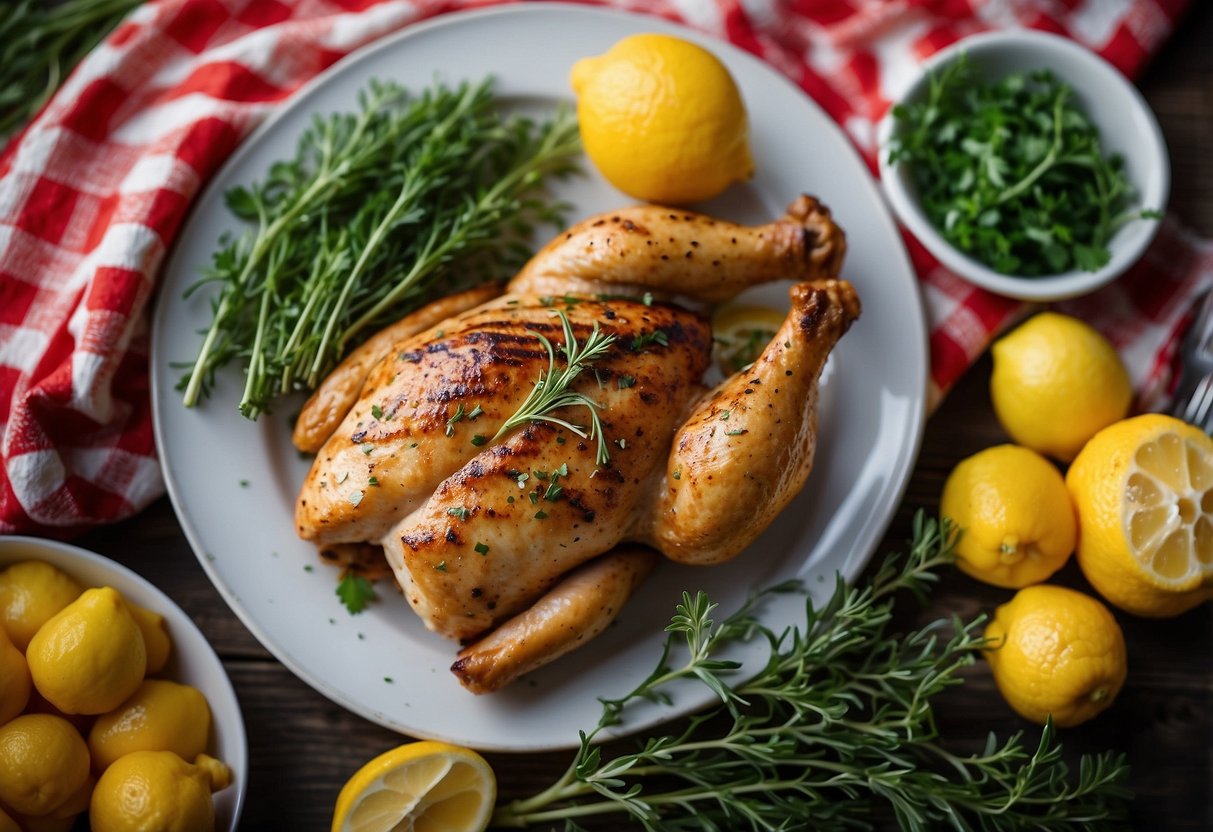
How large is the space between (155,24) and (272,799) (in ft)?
6.70

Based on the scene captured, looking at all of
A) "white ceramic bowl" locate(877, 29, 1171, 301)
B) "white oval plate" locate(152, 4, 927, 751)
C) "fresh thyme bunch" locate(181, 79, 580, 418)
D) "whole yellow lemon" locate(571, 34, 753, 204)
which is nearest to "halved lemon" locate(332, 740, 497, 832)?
"white oval plate" locate(152, 4, 927, 751)

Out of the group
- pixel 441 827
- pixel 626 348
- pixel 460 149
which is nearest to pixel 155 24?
pixel 460 149

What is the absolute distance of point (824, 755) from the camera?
257cm

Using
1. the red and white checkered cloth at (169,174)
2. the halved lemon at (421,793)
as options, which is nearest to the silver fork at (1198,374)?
the red and white checkered cloth at (169,174)

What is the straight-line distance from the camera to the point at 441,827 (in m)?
2.29

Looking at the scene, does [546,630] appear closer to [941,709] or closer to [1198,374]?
[941,709]

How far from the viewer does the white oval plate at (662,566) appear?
2.45 metres

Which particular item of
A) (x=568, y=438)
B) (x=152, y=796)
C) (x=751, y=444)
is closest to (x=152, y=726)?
(x=152, y=796)

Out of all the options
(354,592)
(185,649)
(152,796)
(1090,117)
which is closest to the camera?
(152,796)

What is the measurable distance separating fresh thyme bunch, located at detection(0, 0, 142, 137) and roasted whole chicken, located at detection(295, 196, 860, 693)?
4.12 feet

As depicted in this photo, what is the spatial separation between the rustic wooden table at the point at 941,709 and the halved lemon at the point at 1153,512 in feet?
0.90

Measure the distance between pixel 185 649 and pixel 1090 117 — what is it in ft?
8.95

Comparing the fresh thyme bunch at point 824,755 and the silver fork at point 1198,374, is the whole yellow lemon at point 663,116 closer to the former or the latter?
the fresh thyme bunch at point 824,755

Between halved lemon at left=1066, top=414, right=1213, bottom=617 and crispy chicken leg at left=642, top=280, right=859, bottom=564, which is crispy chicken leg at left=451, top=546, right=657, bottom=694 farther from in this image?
halved lemon at left=1066, top=414, right=1213, bottom=617
